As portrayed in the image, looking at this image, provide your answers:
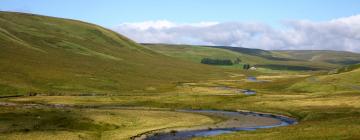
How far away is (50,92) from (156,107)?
50.8m

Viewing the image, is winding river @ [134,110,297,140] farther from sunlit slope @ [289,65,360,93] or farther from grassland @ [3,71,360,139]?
sunlit slope @ [289,65,360,93]

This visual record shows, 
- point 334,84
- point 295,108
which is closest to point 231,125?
point 295,108

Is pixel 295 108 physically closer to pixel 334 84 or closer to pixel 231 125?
pixel 231 125

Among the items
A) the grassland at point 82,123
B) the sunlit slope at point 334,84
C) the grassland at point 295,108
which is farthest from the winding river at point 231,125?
the sunlit slope at point 334,84

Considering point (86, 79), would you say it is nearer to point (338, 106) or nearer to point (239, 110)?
point (239, 110)

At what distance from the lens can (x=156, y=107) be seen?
4218 inches

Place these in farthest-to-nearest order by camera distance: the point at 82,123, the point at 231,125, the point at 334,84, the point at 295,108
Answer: the point at 334,84, the point at 295,108, the point at 231,125, the point at 82,123

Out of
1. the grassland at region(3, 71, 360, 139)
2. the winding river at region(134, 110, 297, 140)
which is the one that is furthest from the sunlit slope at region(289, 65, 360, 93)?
the winding river at region(134, 110, 297, 140)

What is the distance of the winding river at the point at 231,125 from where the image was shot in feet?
200

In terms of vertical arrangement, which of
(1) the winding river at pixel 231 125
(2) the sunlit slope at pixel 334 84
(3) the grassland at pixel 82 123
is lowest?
(1) the winding river at pixel 231 125

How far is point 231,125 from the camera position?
74375 millimetres

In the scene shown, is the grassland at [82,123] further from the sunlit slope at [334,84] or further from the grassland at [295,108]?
the sunlit slope at [334,84]

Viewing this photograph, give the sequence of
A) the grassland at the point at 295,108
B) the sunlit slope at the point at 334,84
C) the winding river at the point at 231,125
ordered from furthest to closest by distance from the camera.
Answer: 1. the sunlit slope at the point at 334,84
2. the winding river at the point at 231,125
3. the grassland at the point at 295,108

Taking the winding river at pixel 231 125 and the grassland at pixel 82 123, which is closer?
the grassland at pixel 82 123
